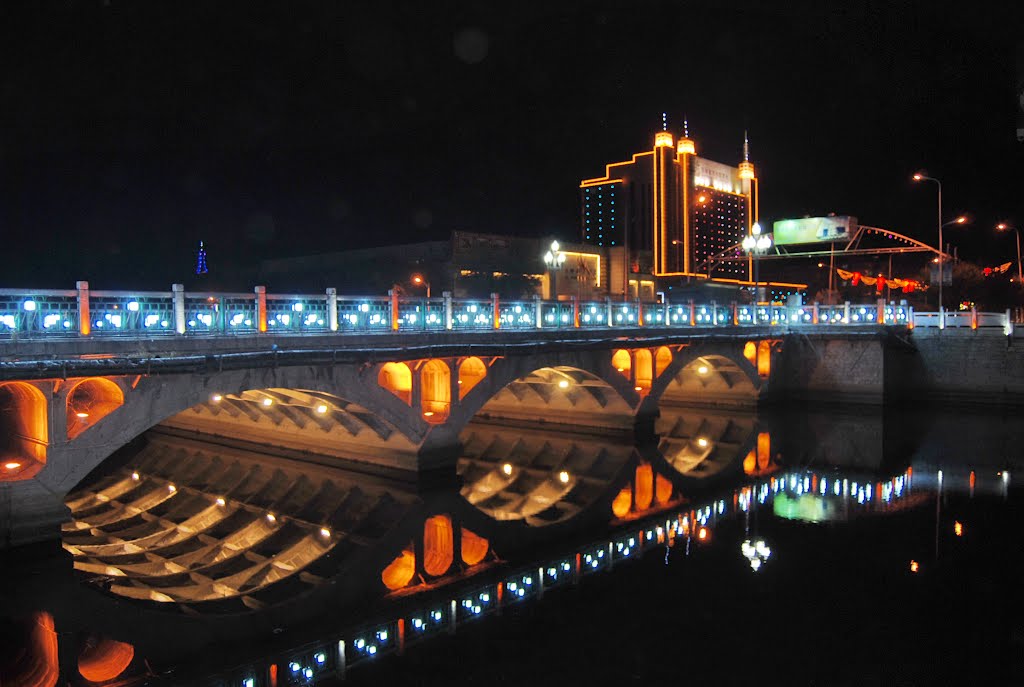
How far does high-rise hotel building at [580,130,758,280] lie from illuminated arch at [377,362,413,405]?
49863 millimetres

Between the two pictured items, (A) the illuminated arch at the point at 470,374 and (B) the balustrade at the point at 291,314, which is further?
(A) the illuminated arch at the point at 470,374

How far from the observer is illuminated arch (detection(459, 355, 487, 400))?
2059 centimetres

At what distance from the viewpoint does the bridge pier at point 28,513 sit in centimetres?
1299

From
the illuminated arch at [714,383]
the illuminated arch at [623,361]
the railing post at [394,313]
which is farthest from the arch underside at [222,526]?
the illuminated arch at [714,383]

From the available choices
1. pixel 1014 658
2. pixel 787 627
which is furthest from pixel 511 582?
pixel 1014 658

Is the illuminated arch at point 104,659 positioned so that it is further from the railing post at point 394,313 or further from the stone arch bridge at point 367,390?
the railing post at point 394,313

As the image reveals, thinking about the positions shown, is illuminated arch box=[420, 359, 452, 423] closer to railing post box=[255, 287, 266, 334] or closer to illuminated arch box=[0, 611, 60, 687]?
railing post box=[255, 287, 266, 334]

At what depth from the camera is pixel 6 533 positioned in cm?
1301

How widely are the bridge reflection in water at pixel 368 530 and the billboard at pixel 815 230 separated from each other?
16.8m

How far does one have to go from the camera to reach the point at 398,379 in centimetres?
1931

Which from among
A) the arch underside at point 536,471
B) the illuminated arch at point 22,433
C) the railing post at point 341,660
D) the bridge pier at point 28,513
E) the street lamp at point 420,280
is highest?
the street lamp at point 420,280

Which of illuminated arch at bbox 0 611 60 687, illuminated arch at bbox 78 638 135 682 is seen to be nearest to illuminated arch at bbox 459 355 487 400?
illuminated arch at bbox 78 638 135 682

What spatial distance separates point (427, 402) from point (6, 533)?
9.90m

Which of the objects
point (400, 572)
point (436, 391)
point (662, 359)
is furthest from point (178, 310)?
point (662, 359)
